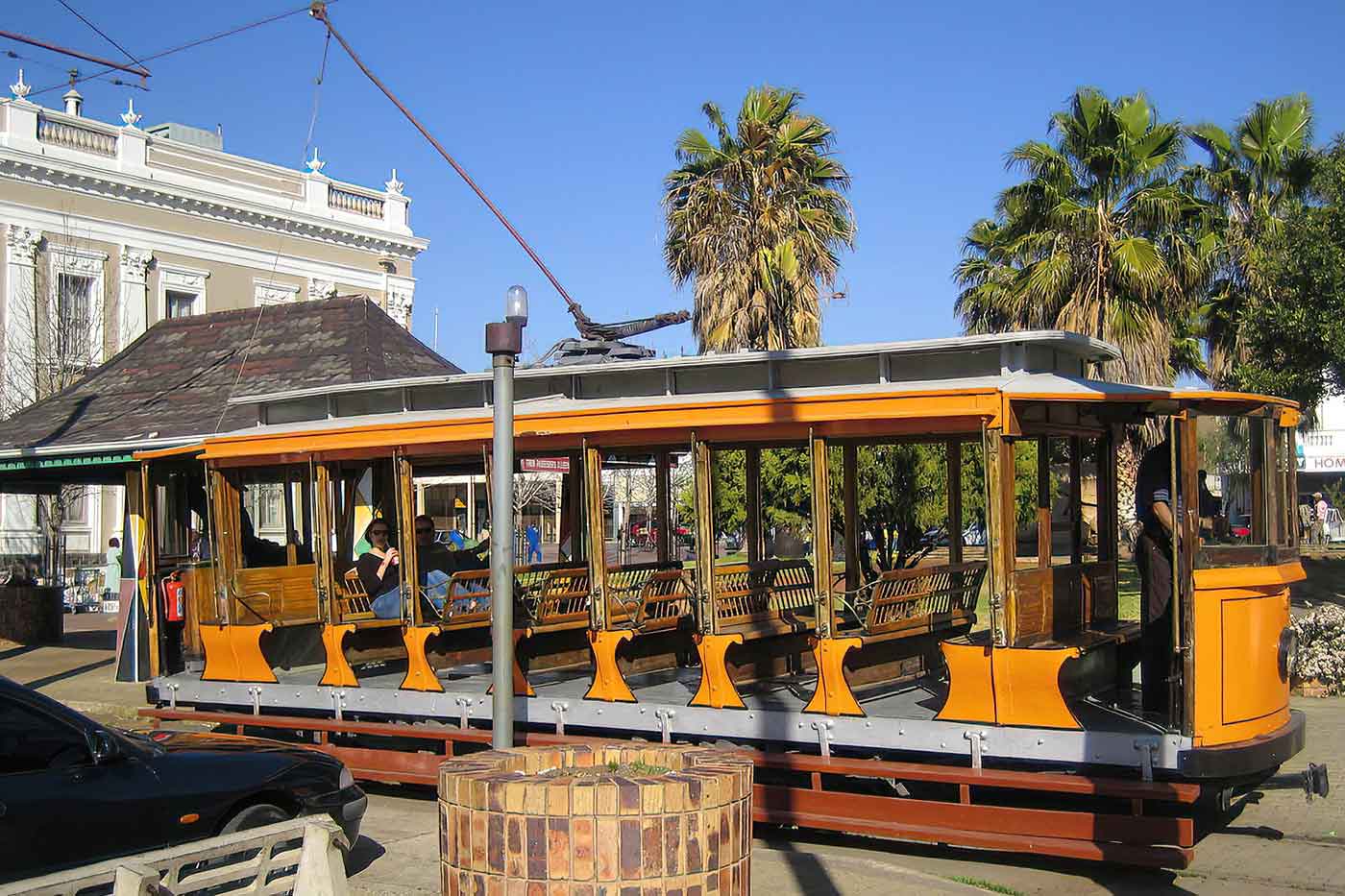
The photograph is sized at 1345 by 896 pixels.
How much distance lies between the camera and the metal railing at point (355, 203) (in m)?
40.4

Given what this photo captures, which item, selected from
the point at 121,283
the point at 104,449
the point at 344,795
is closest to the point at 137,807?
the point at 344,795

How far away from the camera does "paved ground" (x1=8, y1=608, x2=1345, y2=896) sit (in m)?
7.28

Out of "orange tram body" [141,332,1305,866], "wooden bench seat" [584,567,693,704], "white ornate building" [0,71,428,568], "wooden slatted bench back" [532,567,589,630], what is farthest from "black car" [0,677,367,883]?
"white ornate building" [0,71,428,568]

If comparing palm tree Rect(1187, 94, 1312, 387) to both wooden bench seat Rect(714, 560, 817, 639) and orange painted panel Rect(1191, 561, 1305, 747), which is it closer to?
wooden bench seat Rect(714, 560, 817, 639)

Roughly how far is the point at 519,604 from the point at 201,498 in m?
4.15

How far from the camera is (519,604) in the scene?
36.4 feet

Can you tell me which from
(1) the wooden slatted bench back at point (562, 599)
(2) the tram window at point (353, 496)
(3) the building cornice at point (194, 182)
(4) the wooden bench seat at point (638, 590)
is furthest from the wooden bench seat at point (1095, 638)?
(3) the building cornice at point (194, 182)

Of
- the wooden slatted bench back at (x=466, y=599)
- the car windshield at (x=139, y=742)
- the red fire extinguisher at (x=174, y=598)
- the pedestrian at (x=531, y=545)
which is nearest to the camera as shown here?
the car windshield at (x=139, y=742)

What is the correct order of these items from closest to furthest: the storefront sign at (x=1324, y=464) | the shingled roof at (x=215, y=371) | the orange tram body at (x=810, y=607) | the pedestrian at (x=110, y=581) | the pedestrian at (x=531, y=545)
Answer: the orange tram body at (x=810, y=607), the shingled roof at (x=215, y=371), the pedestrian at (x=531, y=545), the pedestrian at (x=110, y=581), the storefront sign at (x=1324, y=464)

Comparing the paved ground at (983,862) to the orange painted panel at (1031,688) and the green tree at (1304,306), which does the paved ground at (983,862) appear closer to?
the orange painted panel at (1031,688)

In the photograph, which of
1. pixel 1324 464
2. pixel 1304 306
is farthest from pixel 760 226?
pixel 1324 464

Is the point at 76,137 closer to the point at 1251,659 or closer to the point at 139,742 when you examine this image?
the point at 139,742

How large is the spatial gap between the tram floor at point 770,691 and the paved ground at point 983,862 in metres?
0.85

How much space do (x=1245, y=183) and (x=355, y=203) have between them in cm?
2635
